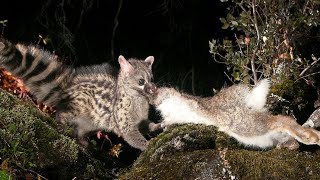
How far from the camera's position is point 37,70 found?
636cm

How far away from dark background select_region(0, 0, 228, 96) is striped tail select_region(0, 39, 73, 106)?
1.45 meters

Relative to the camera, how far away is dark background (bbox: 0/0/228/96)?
832cm

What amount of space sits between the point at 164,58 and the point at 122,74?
9.90 ft

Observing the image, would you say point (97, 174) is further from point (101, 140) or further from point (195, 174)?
point (101, 140)

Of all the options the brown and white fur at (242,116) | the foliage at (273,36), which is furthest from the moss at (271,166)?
the foliage at (273,36)

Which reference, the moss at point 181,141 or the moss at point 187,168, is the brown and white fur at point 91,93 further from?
the moss at point 187,168

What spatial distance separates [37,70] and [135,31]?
11.2 ft

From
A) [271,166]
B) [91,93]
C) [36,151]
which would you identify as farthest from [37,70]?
[271,166]

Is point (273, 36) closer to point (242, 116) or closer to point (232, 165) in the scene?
point (242, 116)

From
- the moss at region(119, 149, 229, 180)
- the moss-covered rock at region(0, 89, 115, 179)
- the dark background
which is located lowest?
the dark background

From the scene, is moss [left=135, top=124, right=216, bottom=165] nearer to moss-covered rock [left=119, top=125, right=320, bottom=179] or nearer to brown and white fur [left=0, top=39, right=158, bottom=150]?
moss-covered rock [left=119, top=125, right=320, bottom=179]

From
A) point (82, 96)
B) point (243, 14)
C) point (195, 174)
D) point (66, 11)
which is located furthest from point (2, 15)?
point (195, 174)

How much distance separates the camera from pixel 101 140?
734 centimetres

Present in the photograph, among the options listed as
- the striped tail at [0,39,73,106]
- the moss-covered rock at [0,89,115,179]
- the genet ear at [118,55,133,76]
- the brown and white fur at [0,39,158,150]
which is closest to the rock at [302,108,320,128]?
A: the moss-covered rock at [0,89,115,179]
